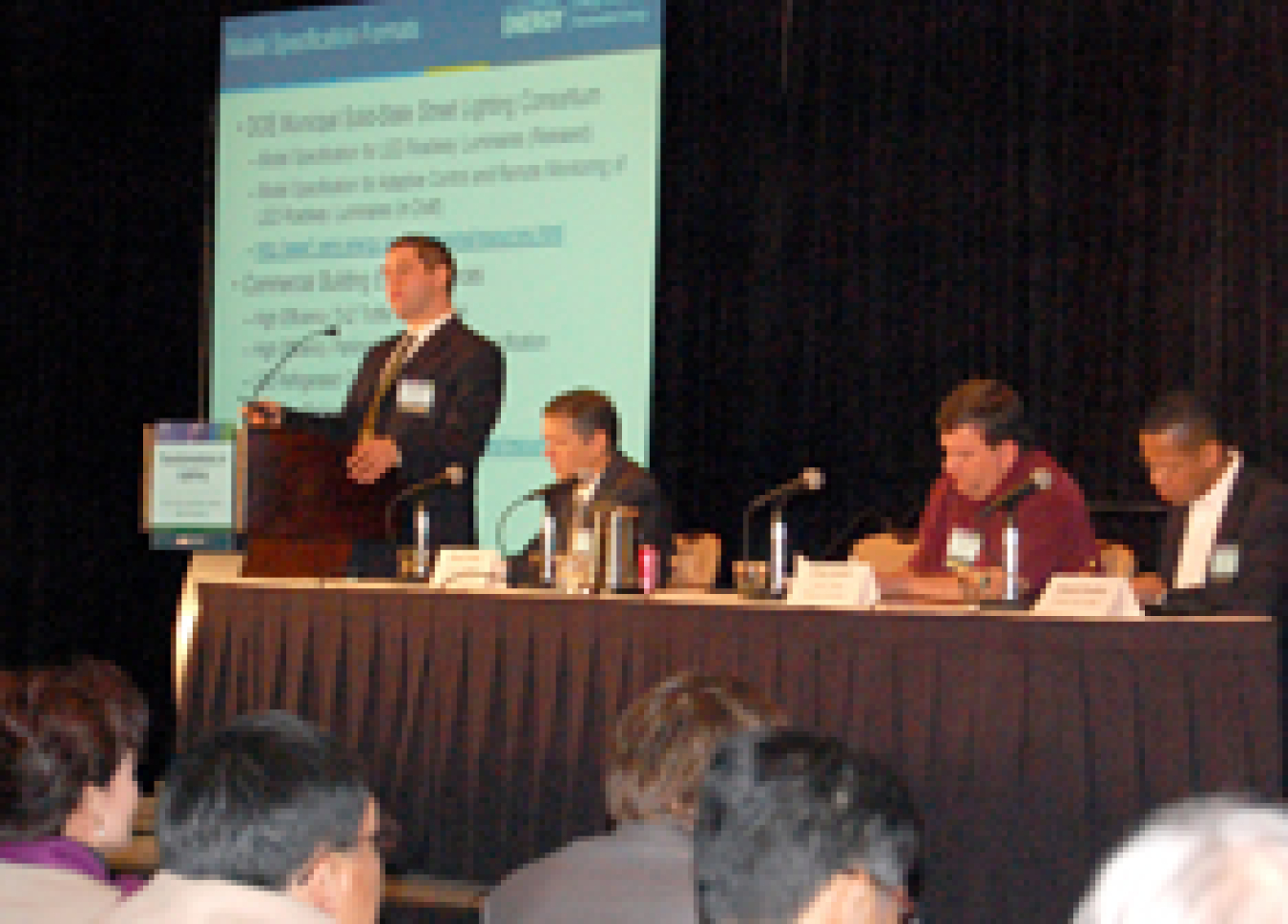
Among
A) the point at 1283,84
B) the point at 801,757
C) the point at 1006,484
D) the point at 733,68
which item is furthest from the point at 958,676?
the point at 733,68

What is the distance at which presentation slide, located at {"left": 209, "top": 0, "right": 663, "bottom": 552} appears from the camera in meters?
6.50

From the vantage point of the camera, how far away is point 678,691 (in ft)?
6.64

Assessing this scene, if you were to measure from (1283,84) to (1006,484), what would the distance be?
2.35 m

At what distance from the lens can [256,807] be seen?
1366 mm

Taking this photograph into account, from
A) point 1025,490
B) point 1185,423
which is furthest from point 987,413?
point 1185,423

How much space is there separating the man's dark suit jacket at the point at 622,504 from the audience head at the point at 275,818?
9.61 ft

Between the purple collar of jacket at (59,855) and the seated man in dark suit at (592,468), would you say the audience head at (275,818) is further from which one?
the seated man in dark suit at (592,468)

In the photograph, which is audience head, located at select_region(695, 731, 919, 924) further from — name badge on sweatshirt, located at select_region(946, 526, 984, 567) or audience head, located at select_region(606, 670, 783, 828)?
name badge on sweatshirt, located at select_region(946, 526, 984, 567)

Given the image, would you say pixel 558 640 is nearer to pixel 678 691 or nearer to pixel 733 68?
pixel 678 691

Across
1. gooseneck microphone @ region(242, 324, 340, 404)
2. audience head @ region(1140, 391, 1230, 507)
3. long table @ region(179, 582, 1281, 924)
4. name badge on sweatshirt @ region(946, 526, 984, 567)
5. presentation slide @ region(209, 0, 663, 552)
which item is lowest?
long table @ region(179, 582, 1281, 924)

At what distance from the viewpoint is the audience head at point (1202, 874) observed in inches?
28.0

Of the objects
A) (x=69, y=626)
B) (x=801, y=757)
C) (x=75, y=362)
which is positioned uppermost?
(x=75, y=362)

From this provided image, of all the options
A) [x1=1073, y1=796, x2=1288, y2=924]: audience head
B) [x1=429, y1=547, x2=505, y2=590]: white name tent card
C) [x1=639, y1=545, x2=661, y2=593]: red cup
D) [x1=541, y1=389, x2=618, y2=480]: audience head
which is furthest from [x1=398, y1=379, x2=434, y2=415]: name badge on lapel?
[x1=1073, y1=796, x2=1288, y2=924]: audience head

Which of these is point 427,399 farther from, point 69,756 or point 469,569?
point 69,756
